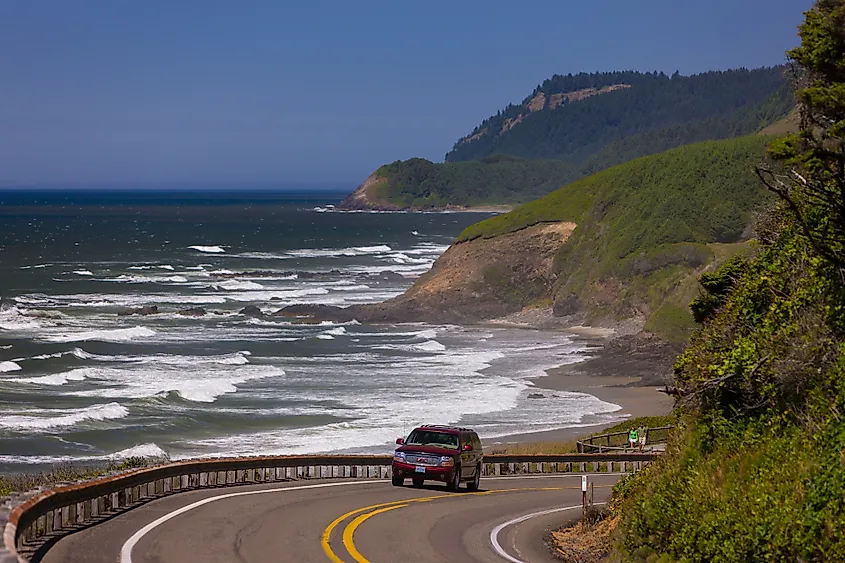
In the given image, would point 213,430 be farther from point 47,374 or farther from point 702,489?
point 702,489

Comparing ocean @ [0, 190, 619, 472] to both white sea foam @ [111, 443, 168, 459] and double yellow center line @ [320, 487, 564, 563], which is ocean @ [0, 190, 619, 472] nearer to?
white sea foam @ [111, 443, 168, 459]

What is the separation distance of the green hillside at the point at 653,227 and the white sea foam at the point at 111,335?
30104 millimetres

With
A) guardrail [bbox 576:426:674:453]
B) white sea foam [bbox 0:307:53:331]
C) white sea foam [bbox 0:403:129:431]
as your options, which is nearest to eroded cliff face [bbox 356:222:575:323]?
white sea foam [bbox 0:307:53:331]

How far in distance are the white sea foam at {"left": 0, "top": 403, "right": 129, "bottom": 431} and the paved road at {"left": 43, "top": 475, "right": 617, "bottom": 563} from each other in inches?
824

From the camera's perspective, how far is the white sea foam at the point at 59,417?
42.6m

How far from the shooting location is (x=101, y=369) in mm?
57500

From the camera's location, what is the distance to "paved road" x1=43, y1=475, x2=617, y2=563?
14750 millimetres

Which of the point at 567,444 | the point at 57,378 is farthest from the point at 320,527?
the point at 57,378

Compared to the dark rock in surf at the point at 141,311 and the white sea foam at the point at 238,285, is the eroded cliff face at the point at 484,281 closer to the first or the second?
the dark rock in surf at the point at 141,311

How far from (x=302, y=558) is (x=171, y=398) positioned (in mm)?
35401

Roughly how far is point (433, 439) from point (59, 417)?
78.2 feet

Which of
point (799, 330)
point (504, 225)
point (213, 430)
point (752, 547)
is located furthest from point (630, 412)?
point (504, 225)

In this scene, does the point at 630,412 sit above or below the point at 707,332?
below

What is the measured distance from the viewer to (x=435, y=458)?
80.0ft
